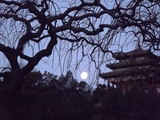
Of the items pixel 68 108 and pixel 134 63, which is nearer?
pixel 134 63

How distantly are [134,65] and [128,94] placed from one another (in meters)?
1.57

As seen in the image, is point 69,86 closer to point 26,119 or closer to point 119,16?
point 26,119

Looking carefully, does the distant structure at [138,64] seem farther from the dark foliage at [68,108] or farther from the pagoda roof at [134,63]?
the dark foliage at [68,108]

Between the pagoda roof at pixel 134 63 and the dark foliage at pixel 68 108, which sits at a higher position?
the pagoda roof at pixel 134 63

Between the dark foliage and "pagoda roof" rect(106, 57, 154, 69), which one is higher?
"pagoda roof" rect(106, 57, 154, 69)

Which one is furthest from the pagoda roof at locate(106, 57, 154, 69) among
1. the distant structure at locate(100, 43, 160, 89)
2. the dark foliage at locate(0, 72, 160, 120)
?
the dark foliage at locate(0, 72, 160, 120)

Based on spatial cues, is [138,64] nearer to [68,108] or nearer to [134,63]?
[134,63]

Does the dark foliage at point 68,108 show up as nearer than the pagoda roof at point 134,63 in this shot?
No

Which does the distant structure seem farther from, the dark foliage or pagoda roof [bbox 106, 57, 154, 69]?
the dark foliage

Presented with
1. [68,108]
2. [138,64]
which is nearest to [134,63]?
[138,64]

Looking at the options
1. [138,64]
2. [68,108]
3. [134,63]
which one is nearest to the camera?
[134,63]

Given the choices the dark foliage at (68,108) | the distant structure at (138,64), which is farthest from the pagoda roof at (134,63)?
the dark foliage at (68,108)

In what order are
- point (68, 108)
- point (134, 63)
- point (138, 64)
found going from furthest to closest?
point (68, 108) → point (138, 64) → point (134, 63)

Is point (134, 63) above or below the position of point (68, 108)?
above
